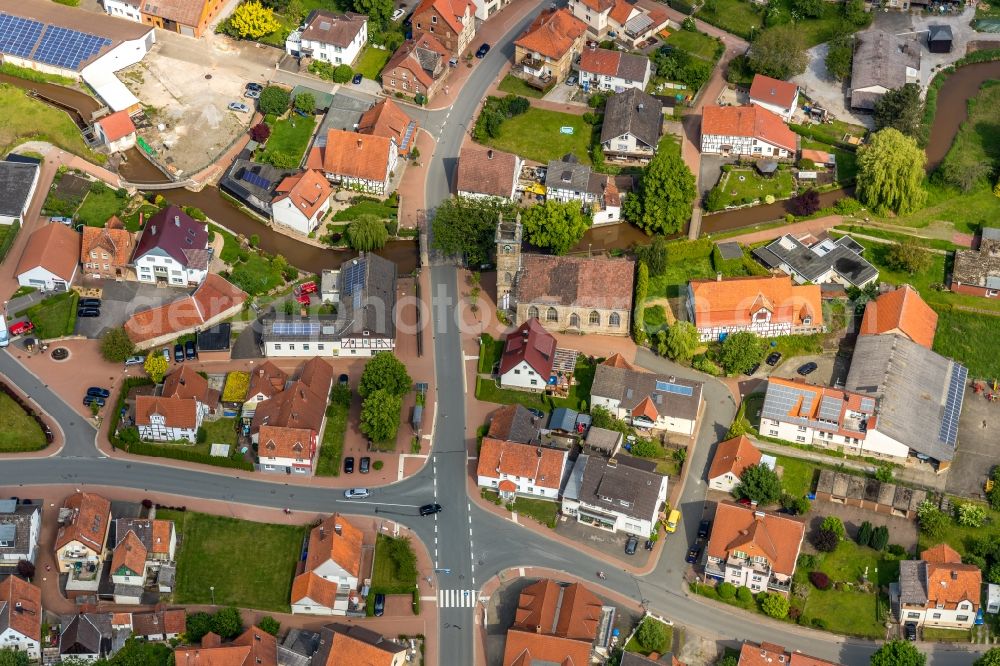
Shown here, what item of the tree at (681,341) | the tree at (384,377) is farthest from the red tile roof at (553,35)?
the tree at (384,377)

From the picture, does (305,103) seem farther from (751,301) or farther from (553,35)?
(751,301)

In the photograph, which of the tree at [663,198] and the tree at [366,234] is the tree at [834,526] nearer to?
the tree at [663,198]

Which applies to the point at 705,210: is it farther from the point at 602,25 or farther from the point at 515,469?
the point at 515,469

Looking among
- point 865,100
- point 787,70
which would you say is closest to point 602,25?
point 787,70

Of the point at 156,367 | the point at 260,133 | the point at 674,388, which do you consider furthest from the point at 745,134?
the point at 156,367

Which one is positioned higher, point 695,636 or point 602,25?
point 602,25

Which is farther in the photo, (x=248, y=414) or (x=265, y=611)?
(x=248, y=414)
